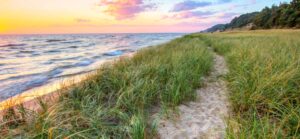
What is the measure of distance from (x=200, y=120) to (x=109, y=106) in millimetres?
1631

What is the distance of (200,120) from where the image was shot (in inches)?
153

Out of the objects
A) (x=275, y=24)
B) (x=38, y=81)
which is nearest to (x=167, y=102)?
(x=38, y=81)

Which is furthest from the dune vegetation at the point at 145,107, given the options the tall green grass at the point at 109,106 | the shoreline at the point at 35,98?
the shoreline at the point at 35,98

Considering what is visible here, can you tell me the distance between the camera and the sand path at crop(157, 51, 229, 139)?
11.1 feet

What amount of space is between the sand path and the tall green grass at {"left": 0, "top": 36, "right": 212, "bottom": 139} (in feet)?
0.84

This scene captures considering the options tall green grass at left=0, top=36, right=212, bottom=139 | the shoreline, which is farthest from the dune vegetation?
the shoreline

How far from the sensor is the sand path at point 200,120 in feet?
11.1

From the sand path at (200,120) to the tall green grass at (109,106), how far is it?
10.0 inches

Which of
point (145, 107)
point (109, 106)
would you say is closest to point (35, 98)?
point (109, 106)

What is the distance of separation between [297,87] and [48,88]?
24.6 feet

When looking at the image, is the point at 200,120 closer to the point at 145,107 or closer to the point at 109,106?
the point at 145,107

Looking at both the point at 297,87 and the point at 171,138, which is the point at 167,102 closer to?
the point at 171,138

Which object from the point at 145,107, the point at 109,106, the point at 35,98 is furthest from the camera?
the point at 35,98

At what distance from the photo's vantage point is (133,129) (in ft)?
9.61
